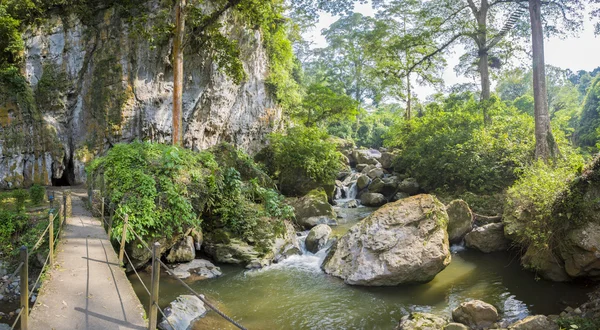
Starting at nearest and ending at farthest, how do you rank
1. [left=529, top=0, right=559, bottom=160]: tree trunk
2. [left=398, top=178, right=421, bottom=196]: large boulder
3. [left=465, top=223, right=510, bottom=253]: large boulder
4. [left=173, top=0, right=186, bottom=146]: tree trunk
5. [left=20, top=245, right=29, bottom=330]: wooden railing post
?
[left=20, top=245, right=29, bottom=330]: wooden railing post
[left=465, top=223, right=510, bottom=253]: large boulder
[left=173, top=0, right=186, bottom=146]: tree trunk
[left=529, top=0, right=559, bottom=160]: tree trunk
[left=398, top=178, right=421, bottom=196]: large boulder

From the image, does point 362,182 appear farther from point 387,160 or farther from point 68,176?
point 68,176

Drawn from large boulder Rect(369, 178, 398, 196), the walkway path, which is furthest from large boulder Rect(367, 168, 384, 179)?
the walkway path

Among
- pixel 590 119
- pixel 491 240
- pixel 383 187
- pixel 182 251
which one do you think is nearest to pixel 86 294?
pixel 182 251

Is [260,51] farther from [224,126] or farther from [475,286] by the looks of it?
[475,286]

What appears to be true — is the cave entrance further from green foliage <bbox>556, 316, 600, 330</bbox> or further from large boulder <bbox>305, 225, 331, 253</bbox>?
green foliage <bbox>556, 316, 600, 330</bbox>

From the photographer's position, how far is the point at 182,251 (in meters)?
9.86

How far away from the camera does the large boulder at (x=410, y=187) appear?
1919 centimetres

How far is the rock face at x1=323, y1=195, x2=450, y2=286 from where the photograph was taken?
855 cm

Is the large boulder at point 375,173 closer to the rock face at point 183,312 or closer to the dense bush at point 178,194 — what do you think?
the dense bush at point 178,194

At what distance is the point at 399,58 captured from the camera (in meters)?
22.9

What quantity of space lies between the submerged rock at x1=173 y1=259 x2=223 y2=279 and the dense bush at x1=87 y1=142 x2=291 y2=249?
3.57 feet

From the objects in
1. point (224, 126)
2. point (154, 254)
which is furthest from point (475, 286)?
point (224, 126)

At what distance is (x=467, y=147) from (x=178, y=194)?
14014 mm

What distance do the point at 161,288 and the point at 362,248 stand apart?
521 centimetres
